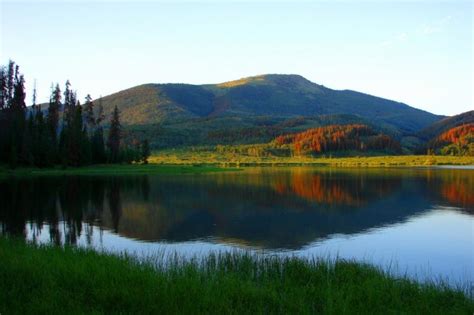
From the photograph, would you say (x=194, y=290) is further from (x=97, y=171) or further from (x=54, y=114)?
(x=54, y=114)

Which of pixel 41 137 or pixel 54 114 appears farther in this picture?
pixel 54 114

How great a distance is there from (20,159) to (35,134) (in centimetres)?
542

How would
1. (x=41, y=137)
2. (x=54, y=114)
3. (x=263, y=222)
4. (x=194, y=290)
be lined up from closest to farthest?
(x=194, y=290) → (x=263, y=222) → (x=41, y=137) → (x=54, y=114)

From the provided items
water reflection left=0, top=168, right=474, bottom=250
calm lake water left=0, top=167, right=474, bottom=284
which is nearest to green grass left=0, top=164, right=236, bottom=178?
water reflection left=0, top=168, right=474, bottom=250

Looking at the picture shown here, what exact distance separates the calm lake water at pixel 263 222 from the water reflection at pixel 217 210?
8 cm

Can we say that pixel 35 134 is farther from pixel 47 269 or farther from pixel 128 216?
pixel 47 269

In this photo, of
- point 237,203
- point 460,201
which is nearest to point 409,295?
point 237,203

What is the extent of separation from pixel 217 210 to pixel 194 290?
1241 inches

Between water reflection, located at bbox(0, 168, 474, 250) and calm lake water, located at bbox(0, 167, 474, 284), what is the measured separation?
0.27 ft

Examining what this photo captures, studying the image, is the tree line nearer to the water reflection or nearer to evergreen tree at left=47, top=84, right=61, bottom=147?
evergreen tree at left=47, top=84, right=61, bottom=147

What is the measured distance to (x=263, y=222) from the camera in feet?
127

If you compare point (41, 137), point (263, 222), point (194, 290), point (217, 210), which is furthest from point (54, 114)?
point (194, 290)

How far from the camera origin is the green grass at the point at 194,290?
12.8 metres

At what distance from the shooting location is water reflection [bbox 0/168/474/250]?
33250 mm
